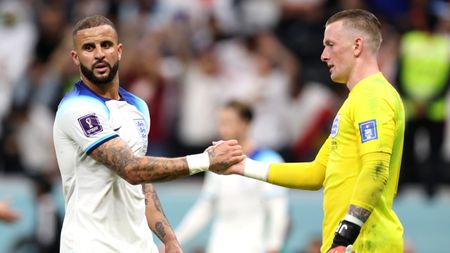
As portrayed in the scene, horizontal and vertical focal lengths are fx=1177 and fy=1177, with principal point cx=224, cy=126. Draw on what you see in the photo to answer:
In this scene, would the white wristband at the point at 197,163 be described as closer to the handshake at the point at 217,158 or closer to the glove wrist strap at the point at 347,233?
the handshake at the point at 217,158

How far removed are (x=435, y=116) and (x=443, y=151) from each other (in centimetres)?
46

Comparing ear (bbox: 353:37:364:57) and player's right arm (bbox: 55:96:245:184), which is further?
ear (bbox: 353:37:364:57)

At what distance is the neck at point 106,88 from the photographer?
6.88m

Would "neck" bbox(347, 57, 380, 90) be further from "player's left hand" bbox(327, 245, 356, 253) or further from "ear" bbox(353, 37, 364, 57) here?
"player's left hand" bbox(327, 245, 356, 253)

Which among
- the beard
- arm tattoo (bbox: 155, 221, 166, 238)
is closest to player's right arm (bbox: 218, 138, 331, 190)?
arm tattoo (bbox: 155, 221, 166, 238)

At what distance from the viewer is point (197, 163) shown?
669cm

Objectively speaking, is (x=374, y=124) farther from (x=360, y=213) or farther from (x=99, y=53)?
(x=99, y=53)

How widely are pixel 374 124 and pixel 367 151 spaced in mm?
153

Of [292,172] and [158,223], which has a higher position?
[292,172]

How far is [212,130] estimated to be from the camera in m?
14.1

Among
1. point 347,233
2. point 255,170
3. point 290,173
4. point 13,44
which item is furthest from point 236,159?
point 13,44

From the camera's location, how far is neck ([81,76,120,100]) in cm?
688

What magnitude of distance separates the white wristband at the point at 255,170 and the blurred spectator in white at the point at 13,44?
25.6ft

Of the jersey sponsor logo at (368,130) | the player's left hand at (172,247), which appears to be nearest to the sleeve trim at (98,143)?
the player's left hand at (172,247)
